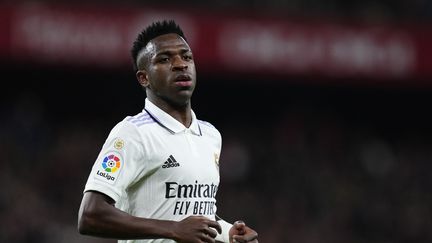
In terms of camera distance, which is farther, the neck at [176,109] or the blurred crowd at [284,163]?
the blurred crowd at [284,163]

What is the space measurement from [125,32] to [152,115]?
933 centimetres

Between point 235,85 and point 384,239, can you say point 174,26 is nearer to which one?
point 384,239

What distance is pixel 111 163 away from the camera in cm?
391

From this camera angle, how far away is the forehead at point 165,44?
13.9ft

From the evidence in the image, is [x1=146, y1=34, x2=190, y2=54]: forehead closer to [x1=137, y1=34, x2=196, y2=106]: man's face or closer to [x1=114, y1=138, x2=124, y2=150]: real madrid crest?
[x1=137, y1=34, x2=196, y2=106]: man's face

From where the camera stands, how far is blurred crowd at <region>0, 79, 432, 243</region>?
1203 cm

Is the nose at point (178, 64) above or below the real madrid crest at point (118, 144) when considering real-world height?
above

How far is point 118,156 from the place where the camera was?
3.92 meters

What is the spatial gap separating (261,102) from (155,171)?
12.2 metres

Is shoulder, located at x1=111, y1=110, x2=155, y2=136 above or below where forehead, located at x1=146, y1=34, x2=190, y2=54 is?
below

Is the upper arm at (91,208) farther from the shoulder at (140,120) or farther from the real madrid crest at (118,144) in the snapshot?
the shoulder at (140,120)

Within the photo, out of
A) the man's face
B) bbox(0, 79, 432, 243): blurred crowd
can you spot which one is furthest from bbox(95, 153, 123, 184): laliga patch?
bbox(0, 79, 432, 243): blurred crowd

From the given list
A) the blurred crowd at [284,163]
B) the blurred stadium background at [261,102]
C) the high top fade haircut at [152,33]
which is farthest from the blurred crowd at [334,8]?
the high top fade haircut at [152,33]

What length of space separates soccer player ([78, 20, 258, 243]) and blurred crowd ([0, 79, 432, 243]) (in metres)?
6.89
